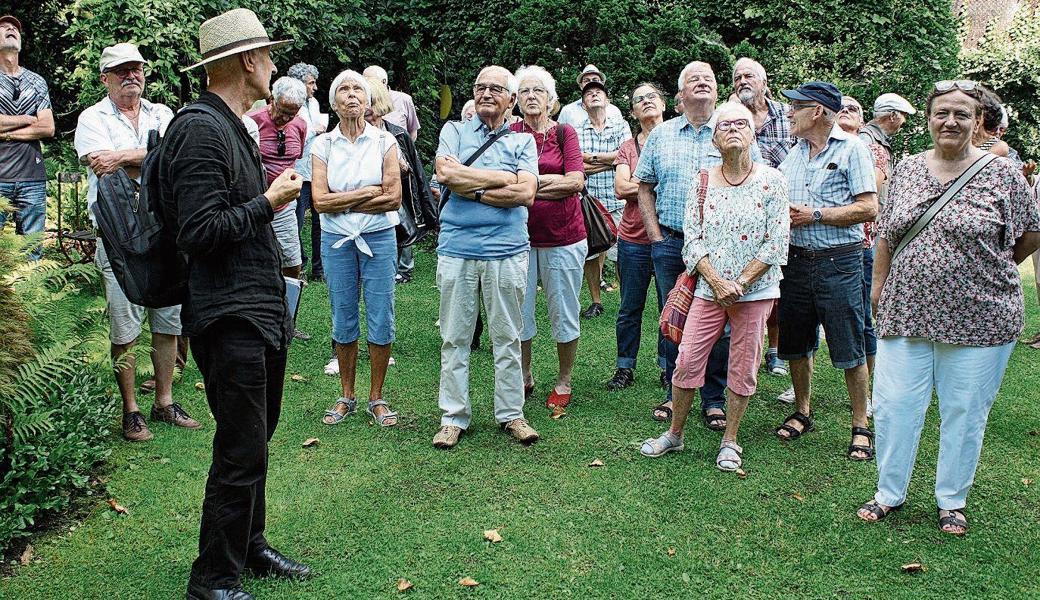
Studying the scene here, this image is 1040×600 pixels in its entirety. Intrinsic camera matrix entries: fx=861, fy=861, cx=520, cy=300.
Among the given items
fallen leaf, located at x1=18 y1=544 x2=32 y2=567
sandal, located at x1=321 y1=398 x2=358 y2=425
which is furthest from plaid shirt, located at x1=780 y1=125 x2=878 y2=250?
fallen leaf, located at x1=18 y1=544 x2=32 y2=567

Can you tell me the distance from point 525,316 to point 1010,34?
1337 centimetres

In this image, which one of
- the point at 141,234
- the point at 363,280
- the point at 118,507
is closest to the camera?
the point at 141,234

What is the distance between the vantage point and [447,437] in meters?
5.45

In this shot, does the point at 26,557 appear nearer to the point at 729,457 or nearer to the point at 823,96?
the point at 729,457

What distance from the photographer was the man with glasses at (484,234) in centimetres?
525

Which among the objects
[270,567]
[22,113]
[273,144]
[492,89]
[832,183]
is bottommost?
[270,567]

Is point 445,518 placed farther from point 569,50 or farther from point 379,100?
point 569,50

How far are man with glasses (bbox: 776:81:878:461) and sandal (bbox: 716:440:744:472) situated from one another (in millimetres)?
784

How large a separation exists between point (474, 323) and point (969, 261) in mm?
2798

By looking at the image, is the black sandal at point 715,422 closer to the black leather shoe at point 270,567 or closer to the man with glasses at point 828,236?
the man with glasses at point 828,236

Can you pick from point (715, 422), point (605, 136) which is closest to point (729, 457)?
point (715, 422)

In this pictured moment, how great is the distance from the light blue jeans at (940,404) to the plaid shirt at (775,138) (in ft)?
6.43

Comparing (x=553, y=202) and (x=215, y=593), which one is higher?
(x=553, y=202)

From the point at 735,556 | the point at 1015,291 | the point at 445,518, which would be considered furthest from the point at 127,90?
the point at 1015,291
